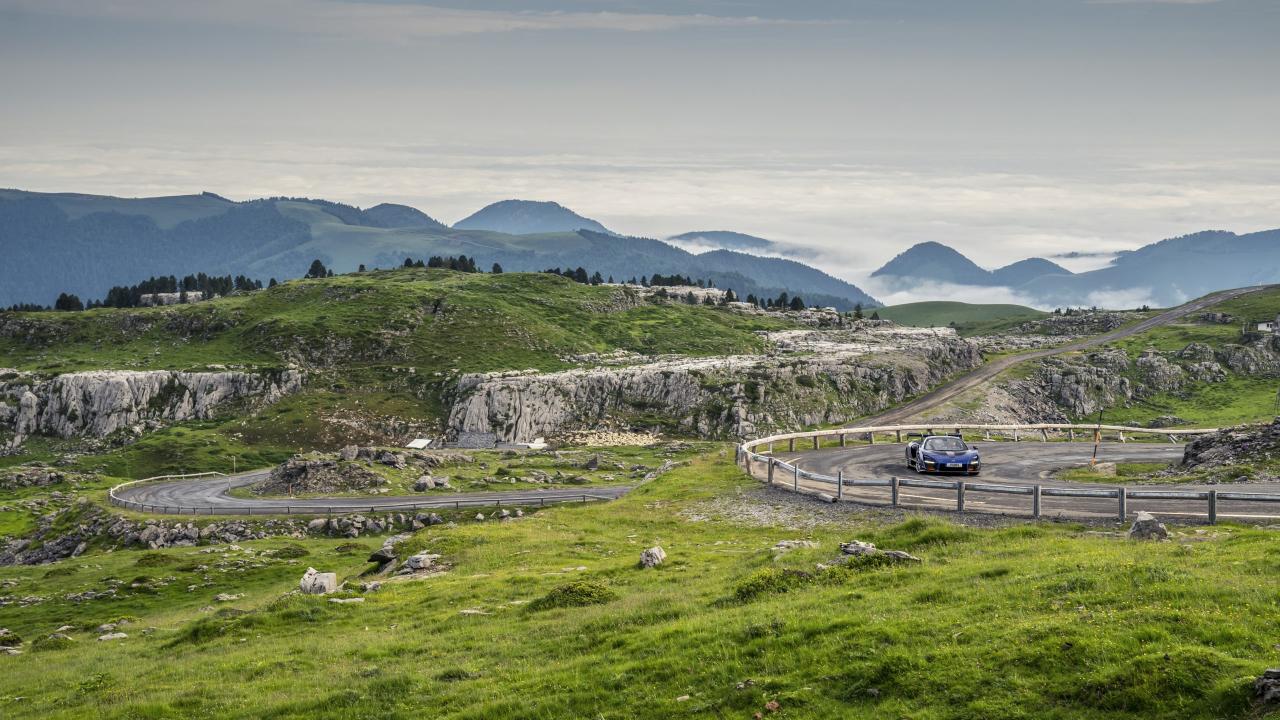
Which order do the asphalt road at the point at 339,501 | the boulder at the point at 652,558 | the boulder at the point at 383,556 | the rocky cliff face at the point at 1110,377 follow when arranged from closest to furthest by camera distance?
the boulder at the point at 652,558 < the boulder at the point at 383,556 < the asphalt road at the point at 339,501 < the rocky cliff face at the point at 1110,377

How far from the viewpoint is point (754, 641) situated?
20453mm

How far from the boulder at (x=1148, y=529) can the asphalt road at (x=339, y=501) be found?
60.0 metres

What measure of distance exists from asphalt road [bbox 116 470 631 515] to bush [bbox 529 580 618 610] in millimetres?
56573

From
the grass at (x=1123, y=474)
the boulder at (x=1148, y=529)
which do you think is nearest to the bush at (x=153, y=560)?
the grass at (x=1123, y=474)

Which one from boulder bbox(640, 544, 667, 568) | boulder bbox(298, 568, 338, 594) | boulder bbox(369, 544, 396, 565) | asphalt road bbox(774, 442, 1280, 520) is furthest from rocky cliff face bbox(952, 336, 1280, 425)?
boulder bbox(298, 568, 338, 594)

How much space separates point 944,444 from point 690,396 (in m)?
102

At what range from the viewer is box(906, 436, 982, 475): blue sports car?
49188mm

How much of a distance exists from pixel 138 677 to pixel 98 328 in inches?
7529

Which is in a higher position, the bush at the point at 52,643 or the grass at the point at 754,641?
the grass at the point at 754,641

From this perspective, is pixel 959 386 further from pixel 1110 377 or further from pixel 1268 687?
pixel 1268 687

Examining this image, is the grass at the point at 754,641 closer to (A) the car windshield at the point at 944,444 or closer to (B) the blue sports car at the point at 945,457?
(B) the blue sports car at the point at 945,457

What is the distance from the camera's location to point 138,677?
2642 centimetres

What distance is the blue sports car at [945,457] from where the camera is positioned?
4919 cm

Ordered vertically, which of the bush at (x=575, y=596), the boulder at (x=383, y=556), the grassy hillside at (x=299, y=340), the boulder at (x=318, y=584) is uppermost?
the grassy hillside at (x=299, y=340)
